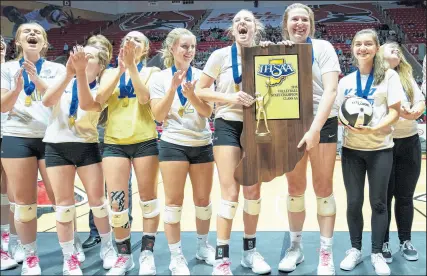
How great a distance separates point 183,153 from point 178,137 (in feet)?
0.33

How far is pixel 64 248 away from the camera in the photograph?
2580 millimetres

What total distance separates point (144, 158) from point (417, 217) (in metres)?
2.83

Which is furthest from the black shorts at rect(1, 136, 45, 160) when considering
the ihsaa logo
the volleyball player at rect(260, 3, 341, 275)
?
the volleyball player at rect(260, 3, 341, 275)

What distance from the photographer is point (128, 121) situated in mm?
2535

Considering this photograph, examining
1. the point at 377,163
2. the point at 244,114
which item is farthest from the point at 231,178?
the point at 377,163

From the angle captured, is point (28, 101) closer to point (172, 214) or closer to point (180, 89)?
point (180, 89)

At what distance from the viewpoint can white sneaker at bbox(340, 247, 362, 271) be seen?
261cm

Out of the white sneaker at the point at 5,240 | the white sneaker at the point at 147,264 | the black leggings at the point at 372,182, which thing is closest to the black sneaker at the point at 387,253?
the black leggings at the point at 372,182

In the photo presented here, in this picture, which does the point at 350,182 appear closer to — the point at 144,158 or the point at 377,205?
the point at 377,205

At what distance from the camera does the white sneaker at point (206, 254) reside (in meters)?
2.79

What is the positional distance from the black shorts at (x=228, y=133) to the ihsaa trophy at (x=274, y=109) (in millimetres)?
95

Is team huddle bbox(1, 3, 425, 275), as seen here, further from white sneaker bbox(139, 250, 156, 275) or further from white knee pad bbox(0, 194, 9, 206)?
white knee pad bbox(0, 194, 9, 206)

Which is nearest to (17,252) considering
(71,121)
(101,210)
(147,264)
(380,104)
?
(101,210)

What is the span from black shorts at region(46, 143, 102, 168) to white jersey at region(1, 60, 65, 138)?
0.20 m
